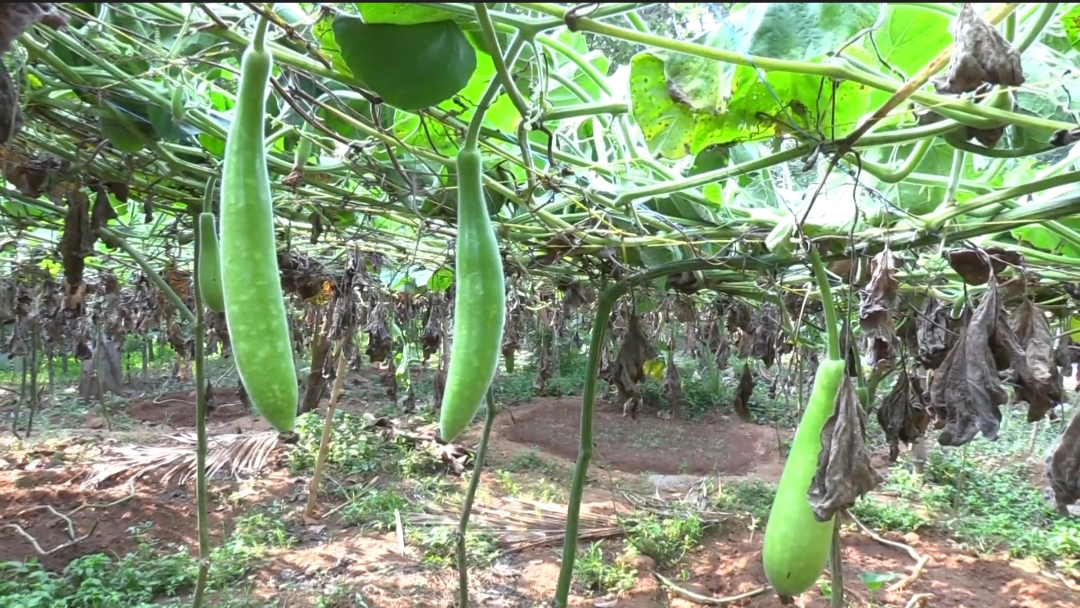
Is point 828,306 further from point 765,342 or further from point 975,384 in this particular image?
point 765,342

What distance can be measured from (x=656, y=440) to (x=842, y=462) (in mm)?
8739

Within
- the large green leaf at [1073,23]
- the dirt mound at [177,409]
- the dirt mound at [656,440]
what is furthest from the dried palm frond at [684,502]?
the dirt mound at [177,409]

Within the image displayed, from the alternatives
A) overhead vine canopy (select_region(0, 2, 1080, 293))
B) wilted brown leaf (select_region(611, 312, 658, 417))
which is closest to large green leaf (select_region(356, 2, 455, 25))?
overhead vine canopy (select_region(0, 2, 1080, 293))

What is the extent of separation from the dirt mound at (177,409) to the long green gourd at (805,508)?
9539 mm

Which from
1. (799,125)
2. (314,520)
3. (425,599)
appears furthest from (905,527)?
(799,125)

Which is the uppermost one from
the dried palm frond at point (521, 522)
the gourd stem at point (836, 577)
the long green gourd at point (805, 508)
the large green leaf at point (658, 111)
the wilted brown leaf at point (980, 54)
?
the large green leaf at point (658, 111)

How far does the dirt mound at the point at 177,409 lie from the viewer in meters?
9.91

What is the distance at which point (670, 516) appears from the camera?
5645mm

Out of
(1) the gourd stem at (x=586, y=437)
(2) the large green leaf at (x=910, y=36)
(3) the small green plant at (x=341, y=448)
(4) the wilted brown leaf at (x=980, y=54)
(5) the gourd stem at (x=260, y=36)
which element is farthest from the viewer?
(3) the small green plant at (x=341, y=448)

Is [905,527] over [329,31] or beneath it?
beneath

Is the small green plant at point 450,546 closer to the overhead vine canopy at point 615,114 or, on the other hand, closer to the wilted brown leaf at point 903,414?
the overhead vine canopy at point 615,114

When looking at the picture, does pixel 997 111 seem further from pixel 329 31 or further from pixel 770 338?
pixel 770 338

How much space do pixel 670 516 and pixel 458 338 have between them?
5303mm

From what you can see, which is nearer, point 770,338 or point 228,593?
point 770,338
